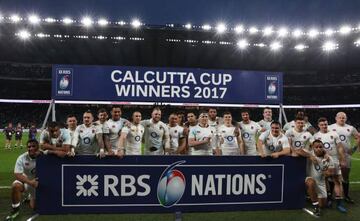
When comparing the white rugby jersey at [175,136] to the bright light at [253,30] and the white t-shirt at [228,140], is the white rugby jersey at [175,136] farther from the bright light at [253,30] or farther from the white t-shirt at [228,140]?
the bright light at [253,30]

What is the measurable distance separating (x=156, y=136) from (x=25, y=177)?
2744mm

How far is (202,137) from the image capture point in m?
6.88

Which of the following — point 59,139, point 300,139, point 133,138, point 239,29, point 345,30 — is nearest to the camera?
point 59,139

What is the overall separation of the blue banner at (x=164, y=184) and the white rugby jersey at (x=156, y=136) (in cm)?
134

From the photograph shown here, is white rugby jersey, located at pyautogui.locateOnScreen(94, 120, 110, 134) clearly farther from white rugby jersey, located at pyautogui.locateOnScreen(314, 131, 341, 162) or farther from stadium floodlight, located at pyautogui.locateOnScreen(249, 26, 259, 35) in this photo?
stadium floodlight, located at pyautogui.locateOnScreen(249, 26, 259, 35)

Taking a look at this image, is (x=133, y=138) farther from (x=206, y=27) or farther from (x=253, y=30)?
(x=253, y=30)

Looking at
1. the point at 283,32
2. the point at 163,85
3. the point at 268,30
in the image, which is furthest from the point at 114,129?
the point at 283,32

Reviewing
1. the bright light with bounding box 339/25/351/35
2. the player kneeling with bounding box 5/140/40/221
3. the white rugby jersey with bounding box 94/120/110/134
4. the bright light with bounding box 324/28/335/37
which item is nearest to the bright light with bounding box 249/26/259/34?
the bright light with bounding box 324/28/335/37

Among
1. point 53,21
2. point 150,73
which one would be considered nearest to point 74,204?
point 150,73

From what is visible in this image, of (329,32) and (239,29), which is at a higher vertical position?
(329,32)

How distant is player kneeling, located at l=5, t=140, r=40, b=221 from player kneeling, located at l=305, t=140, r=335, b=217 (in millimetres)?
5134

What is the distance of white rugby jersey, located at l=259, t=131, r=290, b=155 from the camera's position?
6450 mm

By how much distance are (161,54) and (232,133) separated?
3092cm

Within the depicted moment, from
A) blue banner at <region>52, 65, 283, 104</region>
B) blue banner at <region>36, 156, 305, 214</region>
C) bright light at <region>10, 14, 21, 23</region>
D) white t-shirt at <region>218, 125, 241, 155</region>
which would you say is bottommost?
blue banner at <region>36, 156, 305, 214</region>
